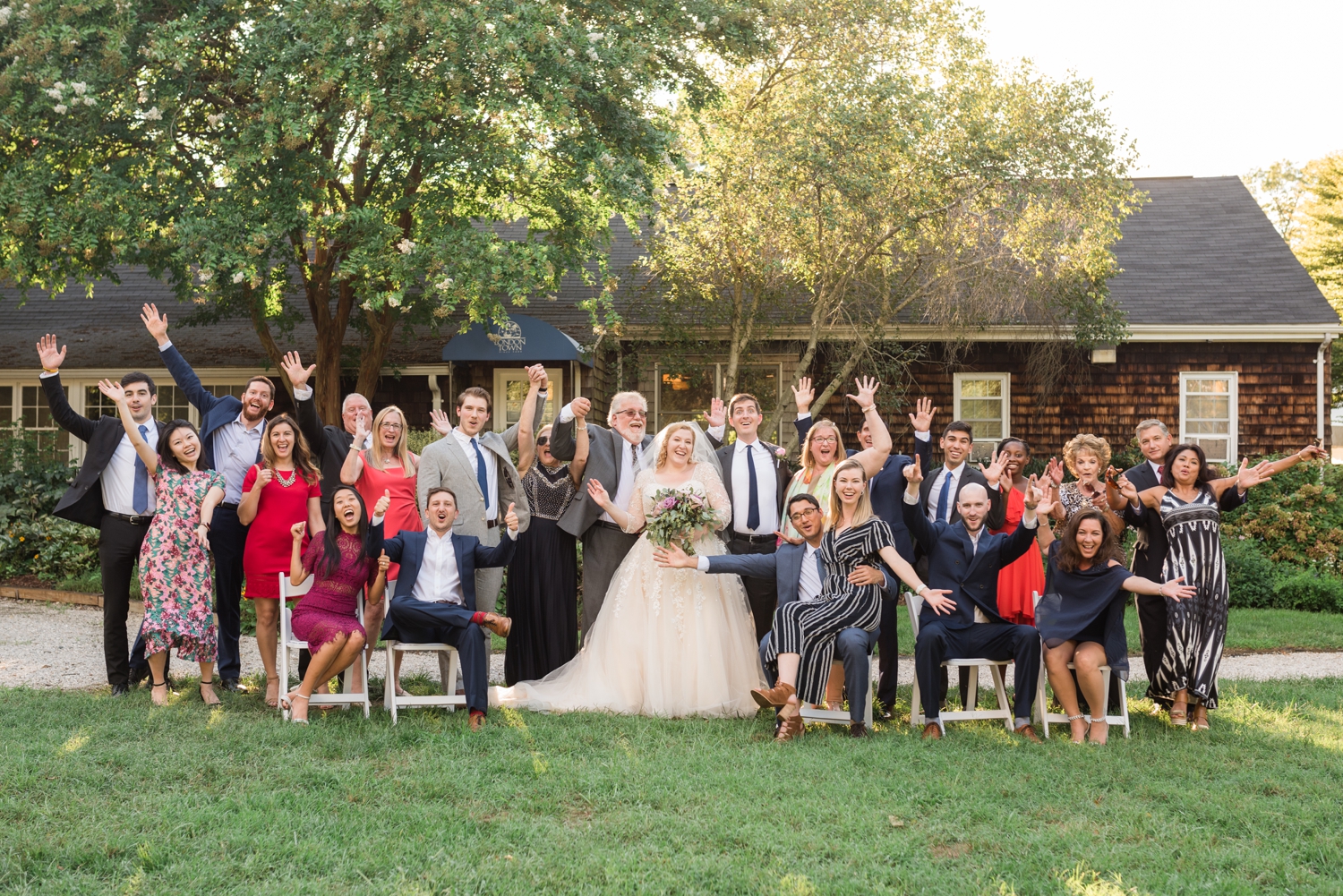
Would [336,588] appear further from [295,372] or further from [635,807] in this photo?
[635,807]

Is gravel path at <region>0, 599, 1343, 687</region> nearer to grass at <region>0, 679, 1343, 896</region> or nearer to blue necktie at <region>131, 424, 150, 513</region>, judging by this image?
blue necktie at <region>131, 424, 150, 513</region>

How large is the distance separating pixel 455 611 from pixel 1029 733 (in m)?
3.23

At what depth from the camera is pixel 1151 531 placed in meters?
6.37

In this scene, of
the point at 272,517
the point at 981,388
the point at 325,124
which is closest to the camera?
the point at 272,517

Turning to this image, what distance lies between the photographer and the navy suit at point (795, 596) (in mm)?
5766

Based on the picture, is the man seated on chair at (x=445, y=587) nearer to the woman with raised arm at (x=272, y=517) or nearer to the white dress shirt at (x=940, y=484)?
the woman with raised arm at (x=272, y=517)

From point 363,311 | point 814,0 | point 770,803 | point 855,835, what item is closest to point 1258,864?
point 855,835

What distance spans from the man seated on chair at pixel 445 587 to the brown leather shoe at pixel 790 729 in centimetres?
159

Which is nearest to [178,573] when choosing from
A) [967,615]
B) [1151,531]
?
[967,615]

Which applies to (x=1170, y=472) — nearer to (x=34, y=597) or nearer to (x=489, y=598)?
(x=489, y=598)

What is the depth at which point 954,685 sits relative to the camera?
7414 millimetres

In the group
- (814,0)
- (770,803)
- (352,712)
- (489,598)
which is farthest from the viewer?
(814,0)

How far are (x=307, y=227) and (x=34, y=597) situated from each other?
4859 millimetres

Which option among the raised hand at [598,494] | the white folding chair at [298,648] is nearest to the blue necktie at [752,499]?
the raised hand at [598,494]
